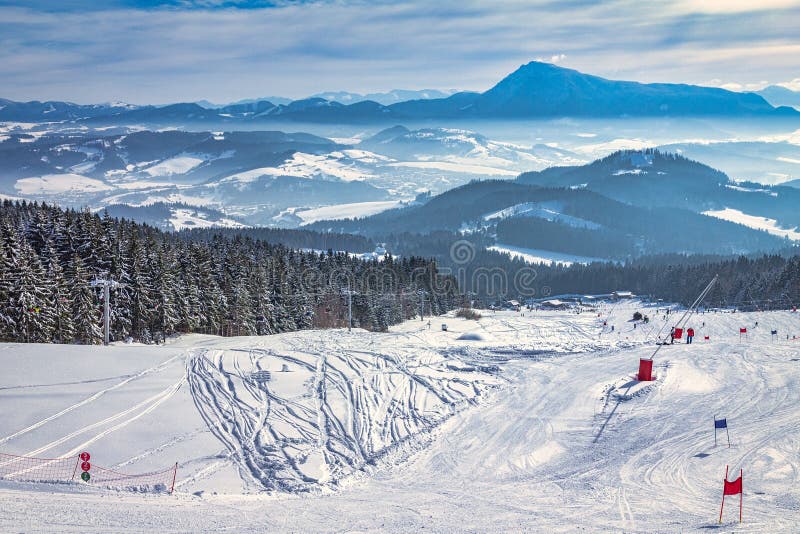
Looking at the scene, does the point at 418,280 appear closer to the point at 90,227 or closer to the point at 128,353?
the point at 90,227

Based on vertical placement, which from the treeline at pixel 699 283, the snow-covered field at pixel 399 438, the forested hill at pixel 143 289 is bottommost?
the treeline at pixel 699 283

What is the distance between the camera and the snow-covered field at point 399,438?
20891mm

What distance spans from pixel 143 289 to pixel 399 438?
107 feet

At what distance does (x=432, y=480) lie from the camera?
2578 cm

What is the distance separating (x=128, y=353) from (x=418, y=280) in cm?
7040

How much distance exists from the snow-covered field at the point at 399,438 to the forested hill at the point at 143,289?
1020 cm

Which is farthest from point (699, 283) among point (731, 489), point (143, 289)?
point (731, 489)

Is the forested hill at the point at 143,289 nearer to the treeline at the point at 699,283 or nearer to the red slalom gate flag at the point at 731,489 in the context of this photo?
the red slalom gate flag at the point at 731,489

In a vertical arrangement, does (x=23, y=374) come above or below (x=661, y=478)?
above

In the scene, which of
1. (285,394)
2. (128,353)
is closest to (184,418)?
(285,394)

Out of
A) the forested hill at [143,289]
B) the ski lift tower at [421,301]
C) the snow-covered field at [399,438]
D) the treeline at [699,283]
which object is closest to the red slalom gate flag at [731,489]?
the snow-covered field at [399,438]

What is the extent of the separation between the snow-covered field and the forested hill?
33.5 feet

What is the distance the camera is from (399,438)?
3034cm

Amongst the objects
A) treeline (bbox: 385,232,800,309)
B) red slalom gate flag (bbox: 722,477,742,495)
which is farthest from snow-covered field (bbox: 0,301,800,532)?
treeline (bbox: 385,232,800,309)
